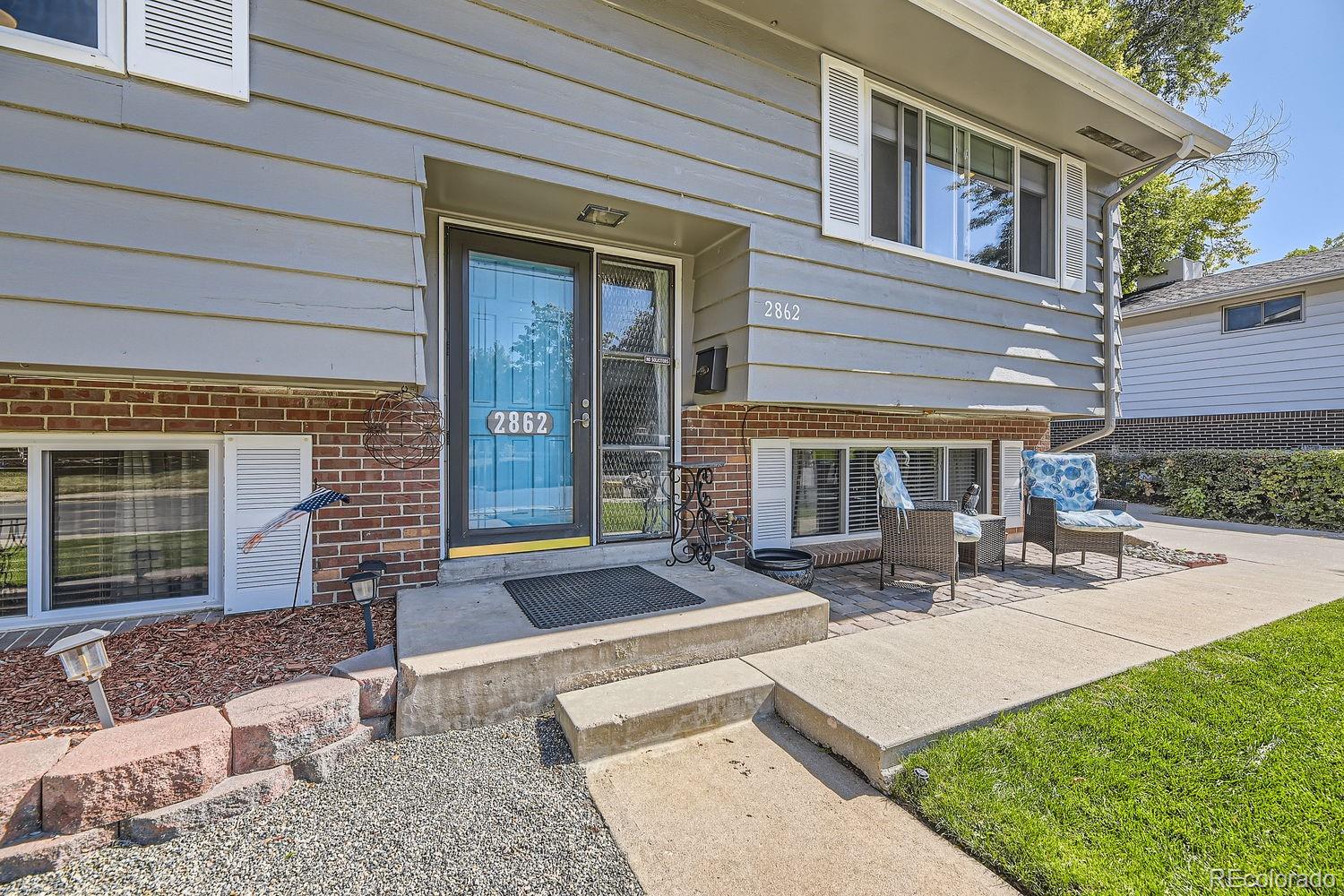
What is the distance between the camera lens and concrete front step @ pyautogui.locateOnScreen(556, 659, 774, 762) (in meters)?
2.11

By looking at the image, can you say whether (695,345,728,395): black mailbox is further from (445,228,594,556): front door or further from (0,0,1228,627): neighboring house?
(445,228,594,556): front door

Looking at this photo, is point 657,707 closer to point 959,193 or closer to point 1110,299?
point 959,193

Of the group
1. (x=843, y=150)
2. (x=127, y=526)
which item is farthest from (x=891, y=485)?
(x=127, y=526)

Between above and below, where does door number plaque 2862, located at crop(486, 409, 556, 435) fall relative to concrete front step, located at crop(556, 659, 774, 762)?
above

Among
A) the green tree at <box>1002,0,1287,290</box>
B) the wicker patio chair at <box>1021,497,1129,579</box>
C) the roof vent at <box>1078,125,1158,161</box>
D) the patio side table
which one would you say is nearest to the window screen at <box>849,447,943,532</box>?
the patio side table

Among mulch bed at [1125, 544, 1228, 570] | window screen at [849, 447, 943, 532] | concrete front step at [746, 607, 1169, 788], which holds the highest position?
window screen at [849, 447, 943, 532]

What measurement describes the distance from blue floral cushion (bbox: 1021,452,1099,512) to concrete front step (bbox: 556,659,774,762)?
379 cm

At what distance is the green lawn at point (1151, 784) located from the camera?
1531 millimetres

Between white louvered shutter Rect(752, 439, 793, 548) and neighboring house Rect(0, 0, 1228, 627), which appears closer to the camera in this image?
neighboring house Rect(0, 0, 1228, 627)

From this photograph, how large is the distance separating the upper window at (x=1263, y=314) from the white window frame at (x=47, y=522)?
45.0 ft

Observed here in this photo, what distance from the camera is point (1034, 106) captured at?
15.0 ft

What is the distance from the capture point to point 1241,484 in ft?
26.2

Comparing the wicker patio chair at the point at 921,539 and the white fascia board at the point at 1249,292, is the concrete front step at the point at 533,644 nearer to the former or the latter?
the wicker patio chair at the point at 921,539

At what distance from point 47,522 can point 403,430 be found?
1.67 m
